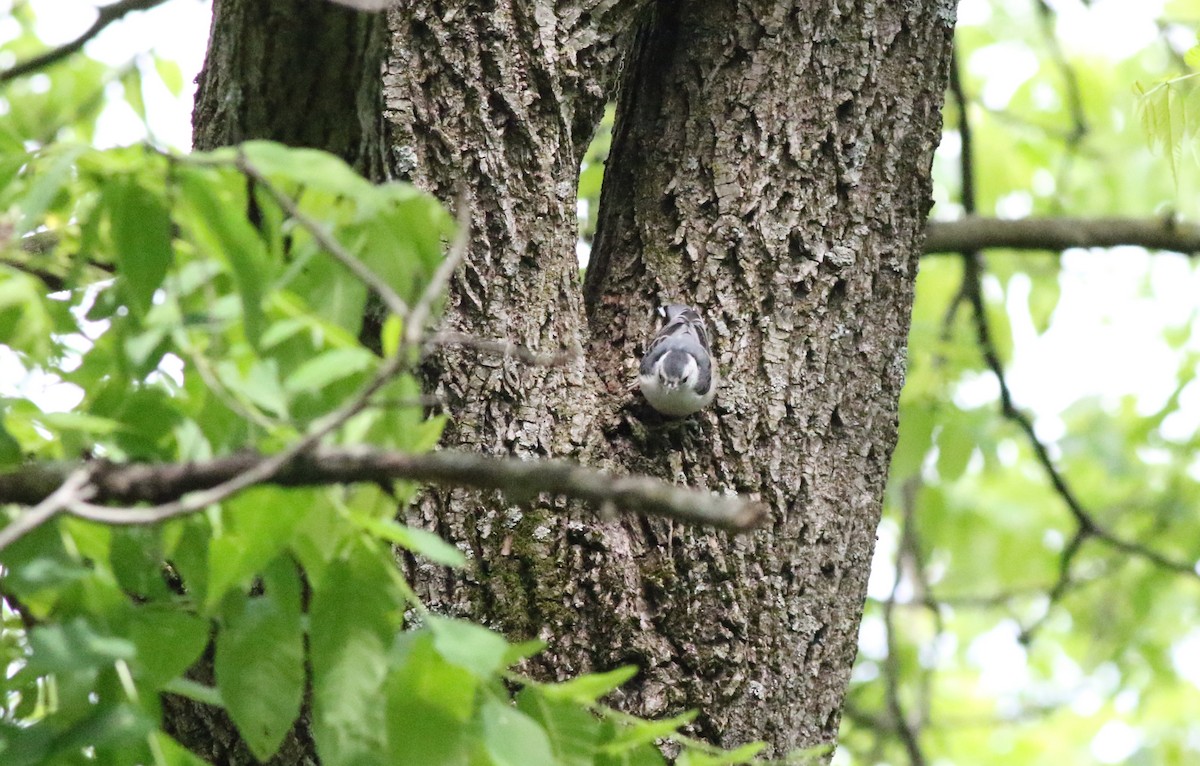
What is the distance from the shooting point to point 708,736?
1.95 m

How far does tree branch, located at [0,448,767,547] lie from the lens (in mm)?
909

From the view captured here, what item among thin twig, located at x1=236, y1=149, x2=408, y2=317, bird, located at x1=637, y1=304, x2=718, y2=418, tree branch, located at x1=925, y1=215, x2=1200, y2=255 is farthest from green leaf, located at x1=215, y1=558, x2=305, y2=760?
tree branch, located at x1=925, y1=215, x2=1200, y2=255

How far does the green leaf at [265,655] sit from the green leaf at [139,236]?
0.97 ft

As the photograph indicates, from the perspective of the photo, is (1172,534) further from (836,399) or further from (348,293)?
(348,293)

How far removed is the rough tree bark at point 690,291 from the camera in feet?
6.30

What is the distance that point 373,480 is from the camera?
94 centimetres

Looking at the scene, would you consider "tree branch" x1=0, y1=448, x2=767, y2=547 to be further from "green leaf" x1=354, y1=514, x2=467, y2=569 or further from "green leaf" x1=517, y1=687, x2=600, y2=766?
"green leaf" x1=517, y1=687, x2=600, y2=766

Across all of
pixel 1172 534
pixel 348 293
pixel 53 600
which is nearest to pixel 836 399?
pixel 348 293

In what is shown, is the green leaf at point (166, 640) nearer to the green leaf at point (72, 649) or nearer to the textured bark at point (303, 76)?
the green leaf at point (72, 649)

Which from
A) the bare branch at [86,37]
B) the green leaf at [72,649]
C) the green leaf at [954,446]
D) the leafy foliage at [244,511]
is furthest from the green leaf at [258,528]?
the green leaf at [954,446]

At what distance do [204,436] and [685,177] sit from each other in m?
1.35

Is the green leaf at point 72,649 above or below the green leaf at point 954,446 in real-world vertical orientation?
below

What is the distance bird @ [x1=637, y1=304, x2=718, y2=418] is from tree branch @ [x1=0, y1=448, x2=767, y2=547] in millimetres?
1106

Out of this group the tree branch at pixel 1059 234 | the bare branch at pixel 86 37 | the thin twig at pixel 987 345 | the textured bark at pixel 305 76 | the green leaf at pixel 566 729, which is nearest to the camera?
the green leaf at pixel 566 729
